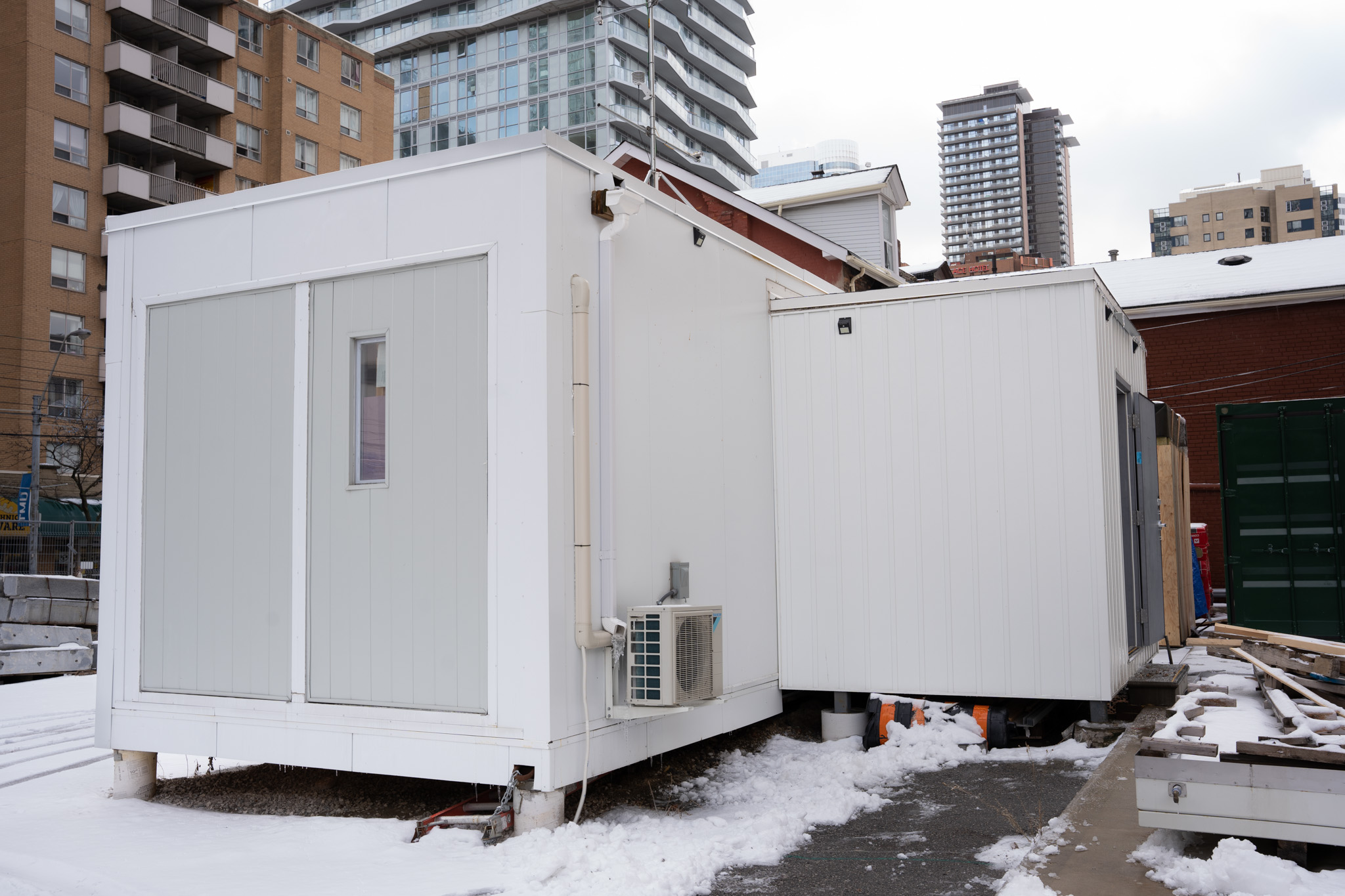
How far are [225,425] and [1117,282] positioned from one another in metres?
21.2

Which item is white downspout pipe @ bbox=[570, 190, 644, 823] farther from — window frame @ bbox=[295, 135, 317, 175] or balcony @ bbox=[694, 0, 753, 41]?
balcony @ bbox=[694, 0, 753, 41]

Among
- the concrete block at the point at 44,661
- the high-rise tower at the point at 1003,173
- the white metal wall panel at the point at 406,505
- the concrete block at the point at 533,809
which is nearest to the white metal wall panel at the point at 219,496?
the white metal wall panel at the point at 406,505

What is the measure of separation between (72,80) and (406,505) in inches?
1534

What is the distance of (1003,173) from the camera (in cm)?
16425

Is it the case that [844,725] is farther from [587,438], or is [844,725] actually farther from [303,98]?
[303,98]

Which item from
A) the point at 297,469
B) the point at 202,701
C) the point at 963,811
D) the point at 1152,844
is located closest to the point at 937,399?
the point at 963,811

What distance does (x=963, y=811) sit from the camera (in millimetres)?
6062

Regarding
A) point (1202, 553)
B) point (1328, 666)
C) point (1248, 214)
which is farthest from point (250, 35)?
point (1248, 214)

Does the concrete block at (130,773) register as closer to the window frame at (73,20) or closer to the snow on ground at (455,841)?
the snow on ground at (455,841)

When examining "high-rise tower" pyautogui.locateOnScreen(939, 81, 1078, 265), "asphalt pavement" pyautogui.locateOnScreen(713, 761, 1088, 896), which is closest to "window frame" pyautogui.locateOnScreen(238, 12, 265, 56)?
"asphalt pavement" pyautogui.locateOnScreen(713, 761, 1088, 896)

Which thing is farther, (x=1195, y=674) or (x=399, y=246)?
(x=1195, y=674)

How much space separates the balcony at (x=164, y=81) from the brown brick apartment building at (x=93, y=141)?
55 millimetres

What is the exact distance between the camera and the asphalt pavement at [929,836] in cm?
488

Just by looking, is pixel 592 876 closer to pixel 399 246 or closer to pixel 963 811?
pixel 963 811
